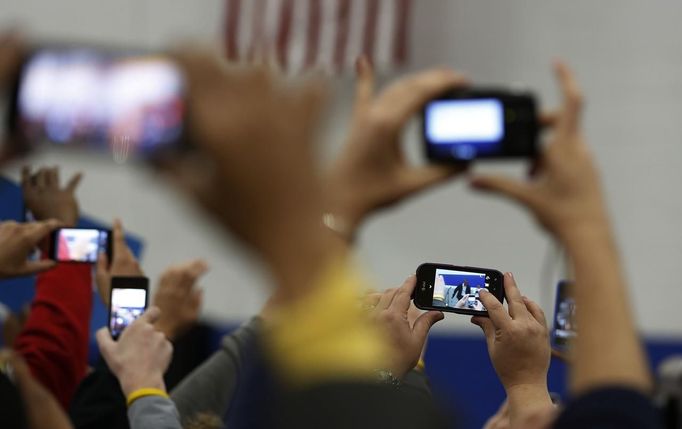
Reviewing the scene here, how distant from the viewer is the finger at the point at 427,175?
1.00 m

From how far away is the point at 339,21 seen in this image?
16.6 feet

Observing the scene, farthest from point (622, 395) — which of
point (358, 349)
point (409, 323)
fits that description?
point (409, 323)

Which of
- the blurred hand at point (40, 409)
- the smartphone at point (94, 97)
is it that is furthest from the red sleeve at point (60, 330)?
the smartphone at point (94, 97)

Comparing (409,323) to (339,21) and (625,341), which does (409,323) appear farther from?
(339,21)

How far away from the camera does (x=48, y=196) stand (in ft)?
6.99

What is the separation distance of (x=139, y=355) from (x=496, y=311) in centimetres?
55

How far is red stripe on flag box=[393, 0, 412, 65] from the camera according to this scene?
5.11 metres

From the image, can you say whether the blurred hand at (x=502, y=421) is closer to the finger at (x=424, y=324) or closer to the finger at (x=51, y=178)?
the finger at (x=424, y=324)

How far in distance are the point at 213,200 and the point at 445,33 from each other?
4.70m

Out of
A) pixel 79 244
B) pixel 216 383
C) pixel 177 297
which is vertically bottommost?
pixel 216 383

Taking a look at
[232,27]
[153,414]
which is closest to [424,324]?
[153,414]

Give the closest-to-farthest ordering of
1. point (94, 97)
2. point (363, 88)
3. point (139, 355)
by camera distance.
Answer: point (363, 88), point (139, 355), point (94, 97)

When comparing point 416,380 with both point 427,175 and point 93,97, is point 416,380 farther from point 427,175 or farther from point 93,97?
point 93,97

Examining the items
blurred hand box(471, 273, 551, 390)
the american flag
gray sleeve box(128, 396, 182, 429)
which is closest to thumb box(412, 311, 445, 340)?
blurred hand box(471, 273, 551, 390)
